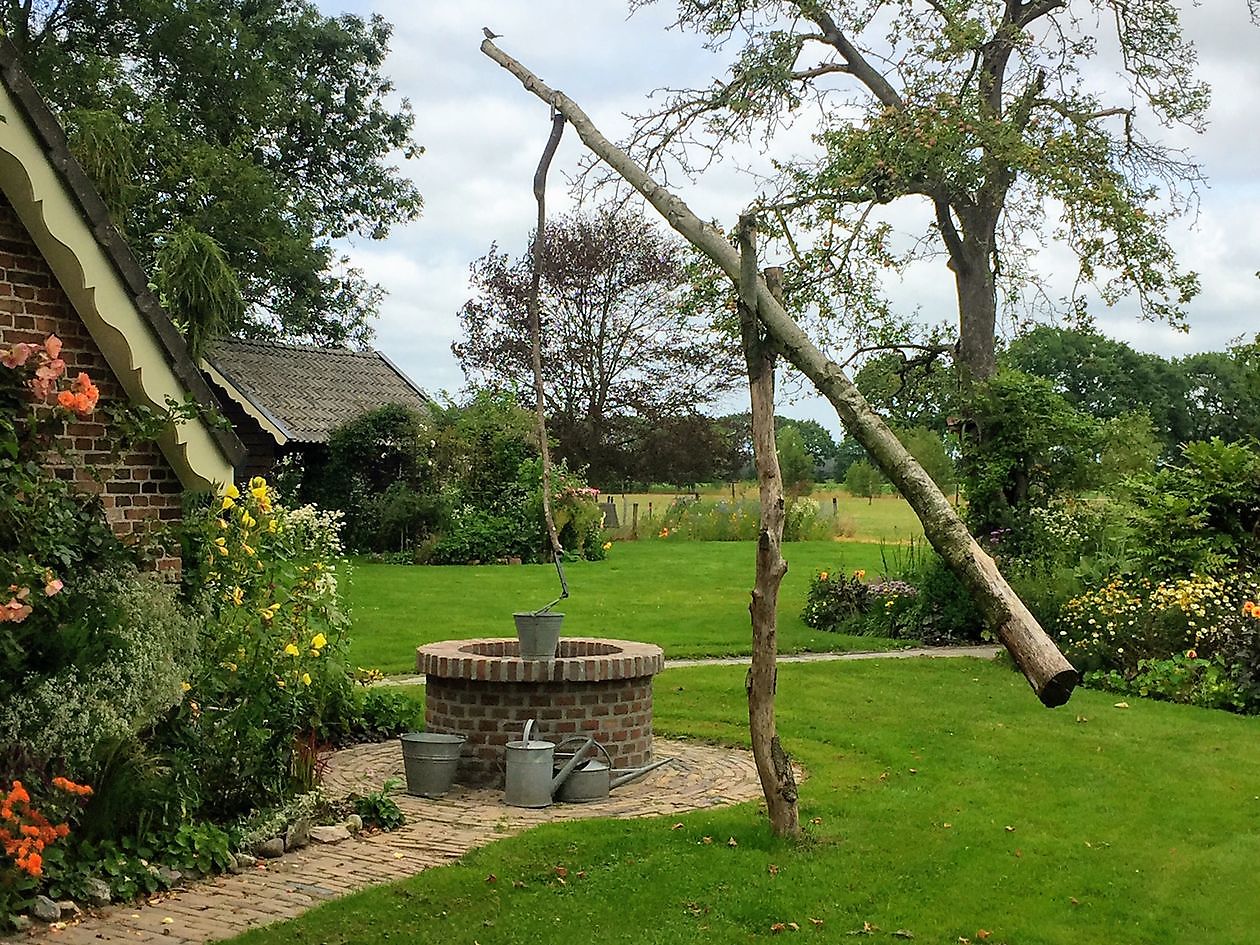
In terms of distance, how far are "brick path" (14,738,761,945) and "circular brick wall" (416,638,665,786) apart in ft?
0.93

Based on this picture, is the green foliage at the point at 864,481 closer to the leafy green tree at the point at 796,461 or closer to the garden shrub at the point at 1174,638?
the leafy green tree at the point at 796,461

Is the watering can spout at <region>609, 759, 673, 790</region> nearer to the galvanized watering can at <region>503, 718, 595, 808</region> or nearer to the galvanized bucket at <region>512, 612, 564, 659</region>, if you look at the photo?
the galvanized watering can at <region>503, 718, 595, 808</region>

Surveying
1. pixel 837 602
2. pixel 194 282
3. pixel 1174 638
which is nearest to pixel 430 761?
Answer: pixel 1174 638

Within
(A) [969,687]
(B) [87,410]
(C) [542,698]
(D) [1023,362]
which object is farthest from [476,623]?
(D) [1023,362]

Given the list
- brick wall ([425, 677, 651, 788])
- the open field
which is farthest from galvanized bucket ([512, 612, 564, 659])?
the open field

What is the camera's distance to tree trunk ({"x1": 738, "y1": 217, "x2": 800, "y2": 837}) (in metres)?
6.12

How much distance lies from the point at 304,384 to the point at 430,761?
2209 centimetres

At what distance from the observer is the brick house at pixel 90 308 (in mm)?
→ 6336

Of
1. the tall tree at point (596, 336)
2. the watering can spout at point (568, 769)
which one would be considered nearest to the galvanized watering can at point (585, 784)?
the watering can spout at point (568, 769)

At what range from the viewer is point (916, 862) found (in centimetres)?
665

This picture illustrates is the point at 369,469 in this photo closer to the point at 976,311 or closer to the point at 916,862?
the point at 976,311

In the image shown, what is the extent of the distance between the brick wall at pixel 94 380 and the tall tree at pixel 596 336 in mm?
33363

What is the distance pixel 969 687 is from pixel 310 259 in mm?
22026

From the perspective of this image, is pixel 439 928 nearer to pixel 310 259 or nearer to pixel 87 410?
pixel 87 410
